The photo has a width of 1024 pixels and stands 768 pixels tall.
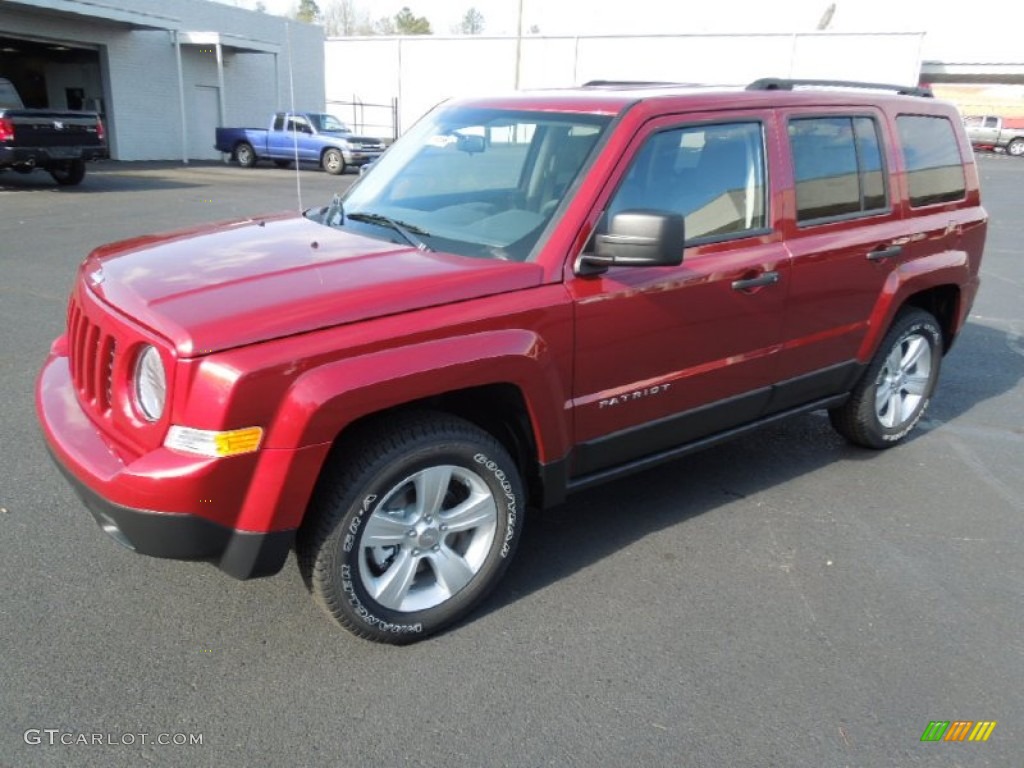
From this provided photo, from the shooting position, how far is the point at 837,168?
3.91 m

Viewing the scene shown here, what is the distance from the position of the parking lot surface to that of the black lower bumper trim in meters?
0.46

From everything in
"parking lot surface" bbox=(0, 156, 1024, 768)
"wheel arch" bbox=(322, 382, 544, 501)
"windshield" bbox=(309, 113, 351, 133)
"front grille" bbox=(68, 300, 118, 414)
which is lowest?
"parking lot surface" bbox=(0, 156, 1024, 768)

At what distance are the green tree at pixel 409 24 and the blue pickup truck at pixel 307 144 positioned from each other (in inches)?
2620

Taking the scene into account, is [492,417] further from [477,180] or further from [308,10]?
[308,10]

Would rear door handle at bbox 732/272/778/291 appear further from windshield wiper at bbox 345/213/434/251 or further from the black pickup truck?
the black pickup truck

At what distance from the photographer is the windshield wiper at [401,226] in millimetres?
3131

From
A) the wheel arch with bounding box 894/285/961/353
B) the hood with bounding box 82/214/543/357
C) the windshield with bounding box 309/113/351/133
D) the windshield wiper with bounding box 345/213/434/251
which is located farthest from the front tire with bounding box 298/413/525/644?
the windshield with bounding box 309/113/351/133

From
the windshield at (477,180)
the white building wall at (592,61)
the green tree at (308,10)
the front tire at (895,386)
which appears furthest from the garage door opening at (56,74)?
the green tree at (308,10)

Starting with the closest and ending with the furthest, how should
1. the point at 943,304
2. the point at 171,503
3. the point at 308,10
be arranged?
the point at 171,503, the point at 943,304, the point at 308,10

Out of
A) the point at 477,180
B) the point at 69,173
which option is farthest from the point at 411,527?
the point at 69,173

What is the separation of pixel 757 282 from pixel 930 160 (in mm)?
1761

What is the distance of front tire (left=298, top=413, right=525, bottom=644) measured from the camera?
2.62 meters

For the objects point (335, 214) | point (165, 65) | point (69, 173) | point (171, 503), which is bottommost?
point (69, 173)

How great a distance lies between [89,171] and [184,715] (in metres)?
21.1
